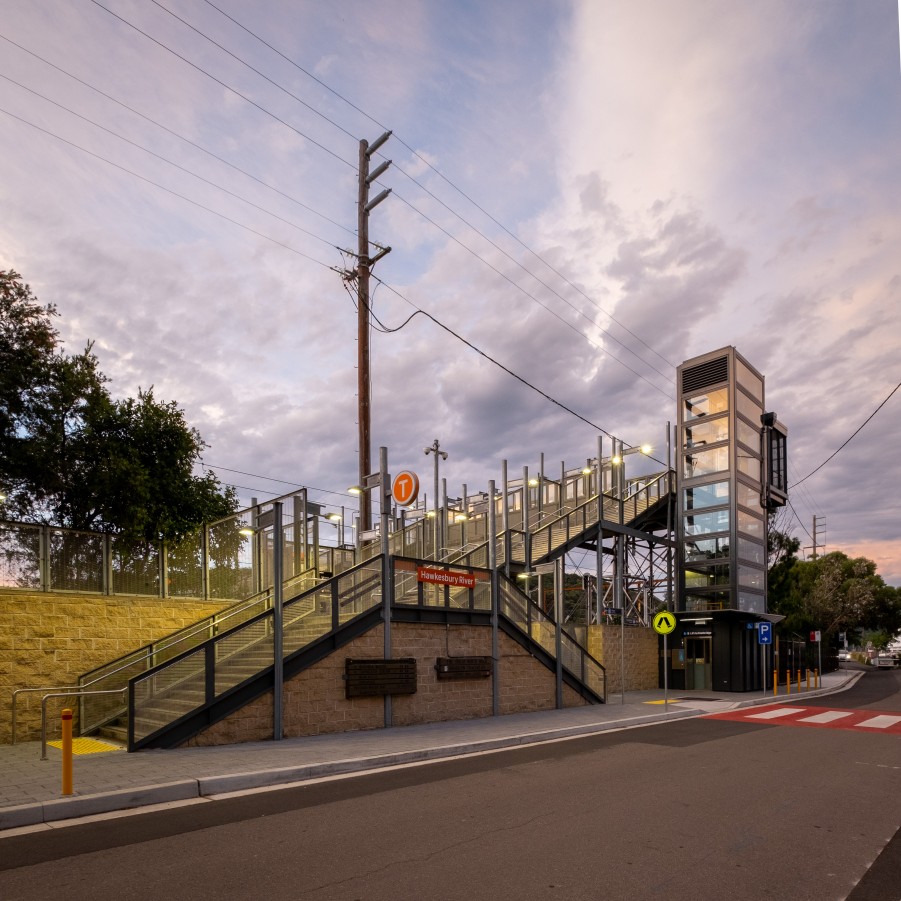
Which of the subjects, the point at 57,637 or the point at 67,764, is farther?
the point at 57,637

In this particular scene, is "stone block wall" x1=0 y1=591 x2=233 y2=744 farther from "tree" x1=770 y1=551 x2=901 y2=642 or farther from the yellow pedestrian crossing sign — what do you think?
"tree" x1=770 y1=551 x2=901 y2=642

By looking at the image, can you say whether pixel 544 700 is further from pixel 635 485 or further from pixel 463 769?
pixel 635 485

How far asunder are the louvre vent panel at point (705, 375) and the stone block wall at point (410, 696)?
A: 15.1 meters

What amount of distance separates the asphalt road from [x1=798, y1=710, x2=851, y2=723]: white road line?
25.9 ft

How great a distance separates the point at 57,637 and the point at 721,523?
76.5 ft

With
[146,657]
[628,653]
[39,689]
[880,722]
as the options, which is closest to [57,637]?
[39,689]

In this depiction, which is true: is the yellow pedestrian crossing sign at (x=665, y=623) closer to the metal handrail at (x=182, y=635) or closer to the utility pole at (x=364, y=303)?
the utility pole at (x=364, y=303)

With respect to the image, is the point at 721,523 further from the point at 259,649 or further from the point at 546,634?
the point at 259,649

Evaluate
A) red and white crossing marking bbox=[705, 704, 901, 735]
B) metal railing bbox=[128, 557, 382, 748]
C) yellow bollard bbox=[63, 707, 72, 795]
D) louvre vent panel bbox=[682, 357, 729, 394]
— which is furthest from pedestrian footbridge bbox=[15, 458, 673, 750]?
louvre vent panel bbox=[682, 357, 729, 394]

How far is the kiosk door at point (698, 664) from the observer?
28625 millimetres

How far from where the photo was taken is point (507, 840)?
23.5ft

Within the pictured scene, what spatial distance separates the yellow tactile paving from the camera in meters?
11.9

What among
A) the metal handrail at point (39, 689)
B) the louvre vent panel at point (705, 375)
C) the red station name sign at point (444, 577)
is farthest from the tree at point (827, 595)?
Answer: the metal handrail at point (39, 689)

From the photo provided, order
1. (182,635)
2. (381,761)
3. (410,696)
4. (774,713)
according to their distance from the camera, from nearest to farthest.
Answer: (381,761) < (182,635) < (410,696) < (774,713)
